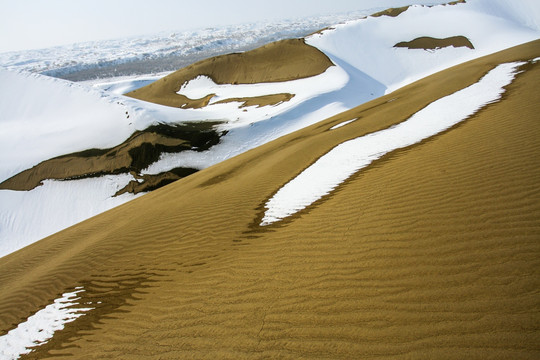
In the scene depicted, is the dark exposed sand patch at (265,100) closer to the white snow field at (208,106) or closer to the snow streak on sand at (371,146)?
the white snow field at (208,106)

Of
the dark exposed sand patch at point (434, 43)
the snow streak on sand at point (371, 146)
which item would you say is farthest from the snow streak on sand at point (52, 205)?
the dark exposed sand patch at point (434, 43)

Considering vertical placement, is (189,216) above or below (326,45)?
below

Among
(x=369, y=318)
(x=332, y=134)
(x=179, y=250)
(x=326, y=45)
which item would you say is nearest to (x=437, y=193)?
(x=369, y=318)

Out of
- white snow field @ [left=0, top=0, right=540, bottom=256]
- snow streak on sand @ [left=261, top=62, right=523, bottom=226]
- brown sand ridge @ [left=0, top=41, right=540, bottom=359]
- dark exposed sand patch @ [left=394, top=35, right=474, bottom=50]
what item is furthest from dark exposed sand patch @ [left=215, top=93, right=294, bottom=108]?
dark exposed sand patch @ [left=394, top=35, right=474, bottom=50]

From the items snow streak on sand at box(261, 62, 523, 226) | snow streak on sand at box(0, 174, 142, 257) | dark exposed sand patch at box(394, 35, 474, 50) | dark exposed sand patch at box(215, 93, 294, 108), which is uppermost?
dark exposed sand patch at box(394, 35, 474, 50)

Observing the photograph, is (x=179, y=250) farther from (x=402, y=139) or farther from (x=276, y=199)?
(x=402, y=139)

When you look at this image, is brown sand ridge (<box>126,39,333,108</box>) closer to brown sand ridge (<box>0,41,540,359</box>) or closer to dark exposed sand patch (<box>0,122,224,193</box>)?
dark exposed sand patch (<box>0,122,224,193</box>)
